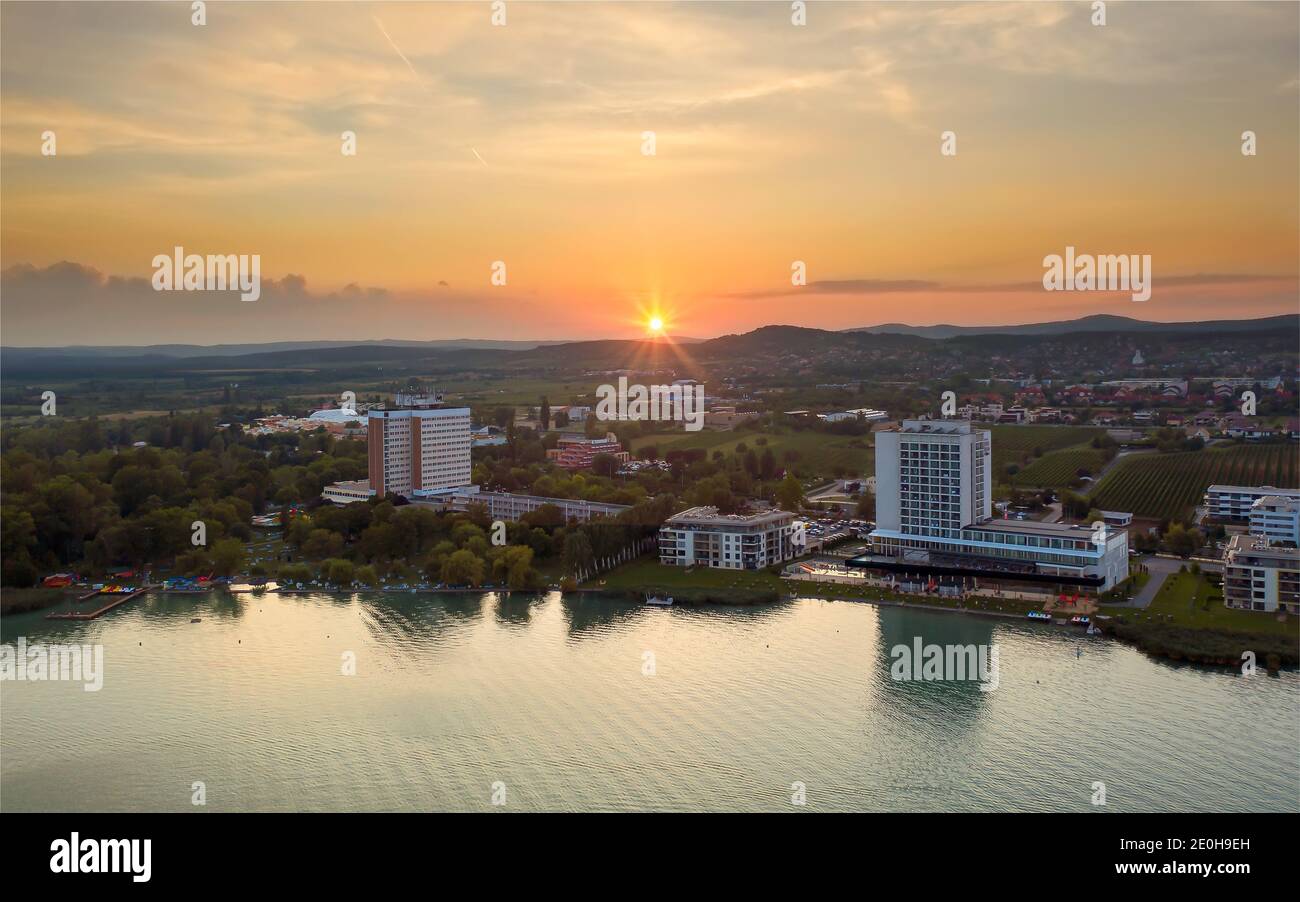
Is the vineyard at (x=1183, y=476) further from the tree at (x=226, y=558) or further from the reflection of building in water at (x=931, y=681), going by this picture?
the tree at (x=226, y=558)

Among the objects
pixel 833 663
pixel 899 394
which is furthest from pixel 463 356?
→ pixel 833 663

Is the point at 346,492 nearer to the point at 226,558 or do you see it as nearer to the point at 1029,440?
the point at 226,558

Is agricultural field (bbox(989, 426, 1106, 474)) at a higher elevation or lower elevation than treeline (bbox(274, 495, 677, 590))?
higher

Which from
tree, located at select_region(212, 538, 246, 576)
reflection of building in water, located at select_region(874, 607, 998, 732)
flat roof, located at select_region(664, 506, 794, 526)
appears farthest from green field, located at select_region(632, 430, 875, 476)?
tree, located at select_region(212, 538, 246, 576)

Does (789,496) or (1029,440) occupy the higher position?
(1029,440)

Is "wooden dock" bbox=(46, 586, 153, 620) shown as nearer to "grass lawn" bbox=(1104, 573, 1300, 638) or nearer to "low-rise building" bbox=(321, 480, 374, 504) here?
"low-rise building" bbox=(321, 480, 374, 504)

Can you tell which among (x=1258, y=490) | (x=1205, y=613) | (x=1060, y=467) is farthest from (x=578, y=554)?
(x=1060, y=467)

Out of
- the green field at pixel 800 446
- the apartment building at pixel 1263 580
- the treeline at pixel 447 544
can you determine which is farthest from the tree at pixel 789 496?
the apartment building at pixel 1263 580
